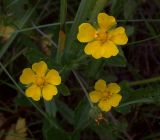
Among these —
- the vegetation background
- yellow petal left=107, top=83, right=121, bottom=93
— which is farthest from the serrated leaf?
yellow petal left=107, top=83, right=121, bottom=93

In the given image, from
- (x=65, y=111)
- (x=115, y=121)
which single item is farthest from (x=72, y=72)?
(x=115, y=121)

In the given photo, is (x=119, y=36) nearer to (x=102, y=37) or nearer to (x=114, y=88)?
(x=102, y=37)

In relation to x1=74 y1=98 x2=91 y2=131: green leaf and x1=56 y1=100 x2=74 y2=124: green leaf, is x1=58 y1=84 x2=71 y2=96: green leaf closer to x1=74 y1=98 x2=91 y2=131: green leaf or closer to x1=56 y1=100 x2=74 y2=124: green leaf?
x1=74 y1=98 x2=91 y2=131: green leaf

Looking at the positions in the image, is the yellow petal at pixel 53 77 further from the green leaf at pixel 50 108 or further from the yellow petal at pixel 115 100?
the yellow petal at pixel 115 100

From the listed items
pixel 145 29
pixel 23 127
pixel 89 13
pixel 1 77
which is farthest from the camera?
pixel 145 29

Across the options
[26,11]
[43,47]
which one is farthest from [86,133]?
[26,11]

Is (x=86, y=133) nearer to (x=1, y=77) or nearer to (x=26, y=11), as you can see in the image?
(x=1, y=77)

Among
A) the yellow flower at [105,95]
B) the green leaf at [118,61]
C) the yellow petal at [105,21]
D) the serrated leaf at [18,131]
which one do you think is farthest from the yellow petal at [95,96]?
the serrated leaf at [18,131]
